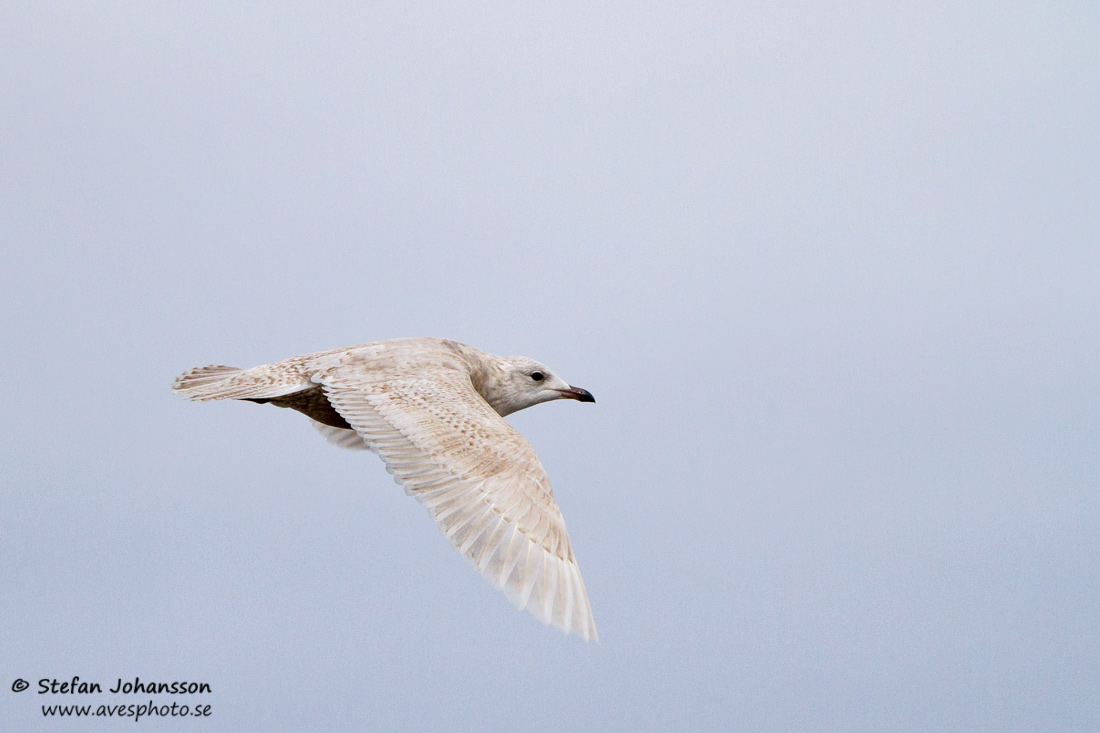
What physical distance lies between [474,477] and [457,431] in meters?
0.60

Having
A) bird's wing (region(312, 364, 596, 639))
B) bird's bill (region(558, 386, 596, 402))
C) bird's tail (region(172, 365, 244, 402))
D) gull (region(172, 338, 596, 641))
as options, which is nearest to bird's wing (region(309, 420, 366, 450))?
gull (region(172, 338, 596, 641))

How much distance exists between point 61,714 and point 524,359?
5.15 m

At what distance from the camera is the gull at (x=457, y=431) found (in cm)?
680

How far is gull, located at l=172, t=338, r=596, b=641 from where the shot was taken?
6797mm

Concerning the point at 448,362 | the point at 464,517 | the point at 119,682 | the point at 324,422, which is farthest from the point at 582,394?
the point at 119,682

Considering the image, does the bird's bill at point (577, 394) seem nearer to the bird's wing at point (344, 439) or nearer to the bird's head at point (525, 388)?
the bird's head at point (525, 388)

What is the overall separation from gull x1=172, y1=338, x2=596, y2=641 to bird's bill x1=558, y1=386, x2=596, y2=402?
0.01 metres

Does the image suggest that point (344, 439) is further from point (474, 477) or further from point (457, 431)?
point (474, 477)

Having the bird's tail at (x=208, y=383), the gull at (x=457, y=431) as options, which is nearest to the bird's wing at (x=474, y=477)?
the gull at (x=457, y=431)

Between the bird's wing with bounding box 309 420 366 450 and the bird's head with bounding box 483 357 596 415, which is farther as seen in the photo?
the bird's wing with bounding box 309 420 366 450

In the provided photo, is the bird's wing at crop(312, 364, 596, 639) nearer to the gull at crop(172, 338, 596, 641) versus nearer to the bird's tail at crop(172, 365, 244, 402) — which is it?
the gull at crop(172, 338, 596, 641)

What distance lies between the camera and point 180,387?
9.64 meters

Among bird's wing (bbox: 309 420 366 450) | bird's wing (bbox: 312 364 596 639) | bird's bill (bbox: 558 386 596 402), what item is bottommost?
bird's wing (bbox: 312 364 596 639)

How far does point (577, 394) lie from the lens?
1037 centimetres
